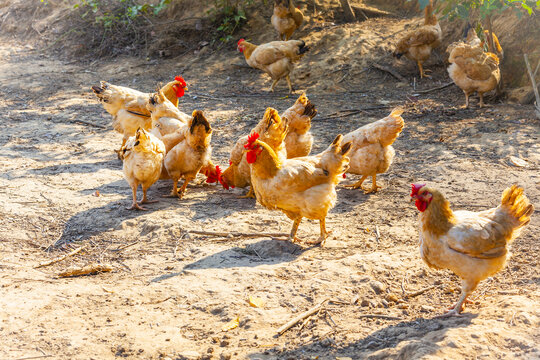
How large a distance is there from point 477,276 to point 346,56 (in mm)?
8540

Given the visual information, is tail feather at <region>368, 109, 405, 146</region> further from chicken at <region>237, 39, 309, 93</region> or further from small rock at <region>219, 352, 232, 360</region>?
chicken at <region>237, 39, 309, 93</region>

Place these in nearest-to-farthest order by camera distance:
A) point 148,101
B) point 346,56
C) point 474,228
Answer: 1. point 474,228
2. point 148,101
3. point 346,56

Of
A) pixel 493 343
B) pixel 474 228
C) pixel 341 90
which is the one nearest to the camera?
pixel 493 343

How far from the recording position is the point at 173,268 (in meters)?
4.66

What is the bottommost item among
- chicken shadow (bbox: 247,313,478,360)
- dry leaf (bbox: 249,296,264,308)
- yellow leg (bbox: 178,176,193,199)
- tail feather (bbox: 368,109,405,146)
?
yellow leg (bbox: 178,176,193,199)

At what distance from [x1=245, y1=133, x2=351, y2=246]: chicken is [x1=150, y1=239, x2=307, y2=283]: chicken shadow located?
1.20 ft

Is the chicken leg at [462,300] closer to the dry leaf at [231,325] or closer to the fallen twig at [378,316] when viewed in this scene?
the fallen twig at [378,316]

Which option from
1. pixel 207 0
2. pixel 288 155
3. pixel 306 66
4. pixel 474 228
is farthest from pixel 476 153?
pixel 207 0

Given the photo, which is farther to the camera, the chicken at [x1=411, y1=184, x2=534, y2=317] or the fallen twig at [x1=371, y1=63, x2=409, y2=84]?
the fallen twig at [x1=371, y1=63, x2=409, y2=84]

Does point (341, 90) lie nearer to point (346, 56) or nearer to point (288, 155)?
point (346, 56)

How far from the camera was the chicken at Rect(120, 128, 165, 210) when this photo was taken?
585cm

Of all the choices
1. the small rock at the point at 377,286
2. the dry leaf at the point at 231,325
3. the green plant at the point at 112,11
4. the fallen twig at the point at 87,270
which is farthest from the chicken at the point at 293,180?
the green plant at the point at 112,11

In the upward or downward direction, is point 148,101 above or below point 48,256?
above

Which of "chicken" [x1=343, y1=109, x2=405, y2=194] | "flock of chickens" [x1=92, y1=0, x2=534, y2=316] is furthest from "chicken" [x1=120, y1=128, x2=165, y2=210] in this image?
"chicken" [x1=343, y1=109, x2=405, y2=194]
